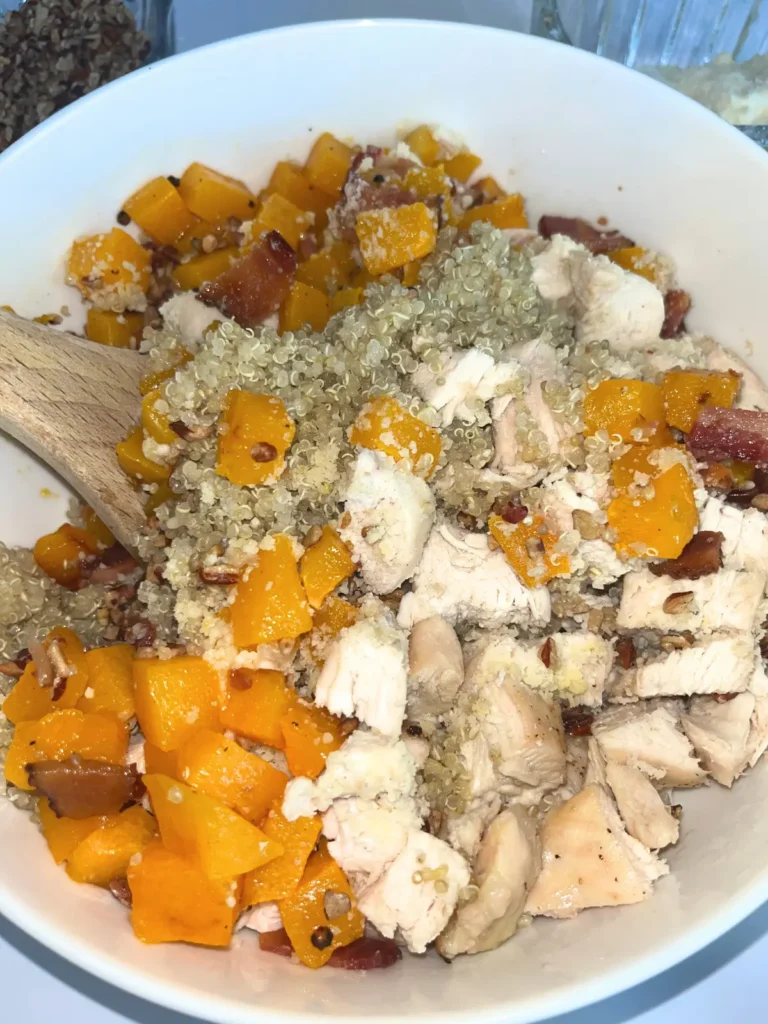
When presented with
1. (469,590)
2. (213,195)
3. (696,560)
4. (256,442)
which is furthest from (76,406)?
(696,560)

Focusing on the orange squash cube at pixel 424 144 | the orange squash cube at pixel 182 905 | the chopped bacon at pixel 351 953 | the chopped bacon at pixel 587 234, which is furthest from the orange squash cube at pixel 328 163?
the chopped bacon at pixel 351 953

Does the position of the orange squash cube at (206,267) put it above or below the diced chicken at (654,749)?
above

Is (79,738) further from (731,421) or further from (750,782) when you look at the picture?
(731,421)

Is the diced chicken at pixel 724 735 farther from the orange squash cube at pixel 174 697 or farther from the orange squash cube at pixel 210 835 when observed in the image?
the orange squash cube at pixel 174 697

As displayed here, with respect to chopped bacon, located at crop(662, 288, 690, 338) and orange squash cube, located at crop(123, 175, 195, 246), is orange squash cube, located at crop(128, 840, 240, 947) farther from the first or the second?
chopped bacon, located at crop(662, 288, 690, 338)

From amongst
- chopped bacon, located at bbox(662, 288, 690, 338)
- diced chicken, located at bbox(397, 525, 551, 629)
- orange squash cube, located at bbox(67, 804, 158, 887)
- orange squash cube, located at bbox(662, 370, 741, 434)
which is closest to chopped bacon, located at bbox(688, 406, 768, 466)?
orange squash cube, located at bbox(662, 370, 741, 434)

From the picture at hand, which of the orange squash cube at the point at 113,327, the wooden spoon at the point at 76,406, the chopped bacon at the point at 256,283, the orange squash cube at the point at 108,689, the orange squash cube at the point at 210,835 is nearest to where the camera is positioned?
the orange squash cube at the point at 210,835

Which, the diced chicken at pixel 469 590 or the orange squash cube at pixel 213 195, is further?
the orange squash cube at pixel 213 195
